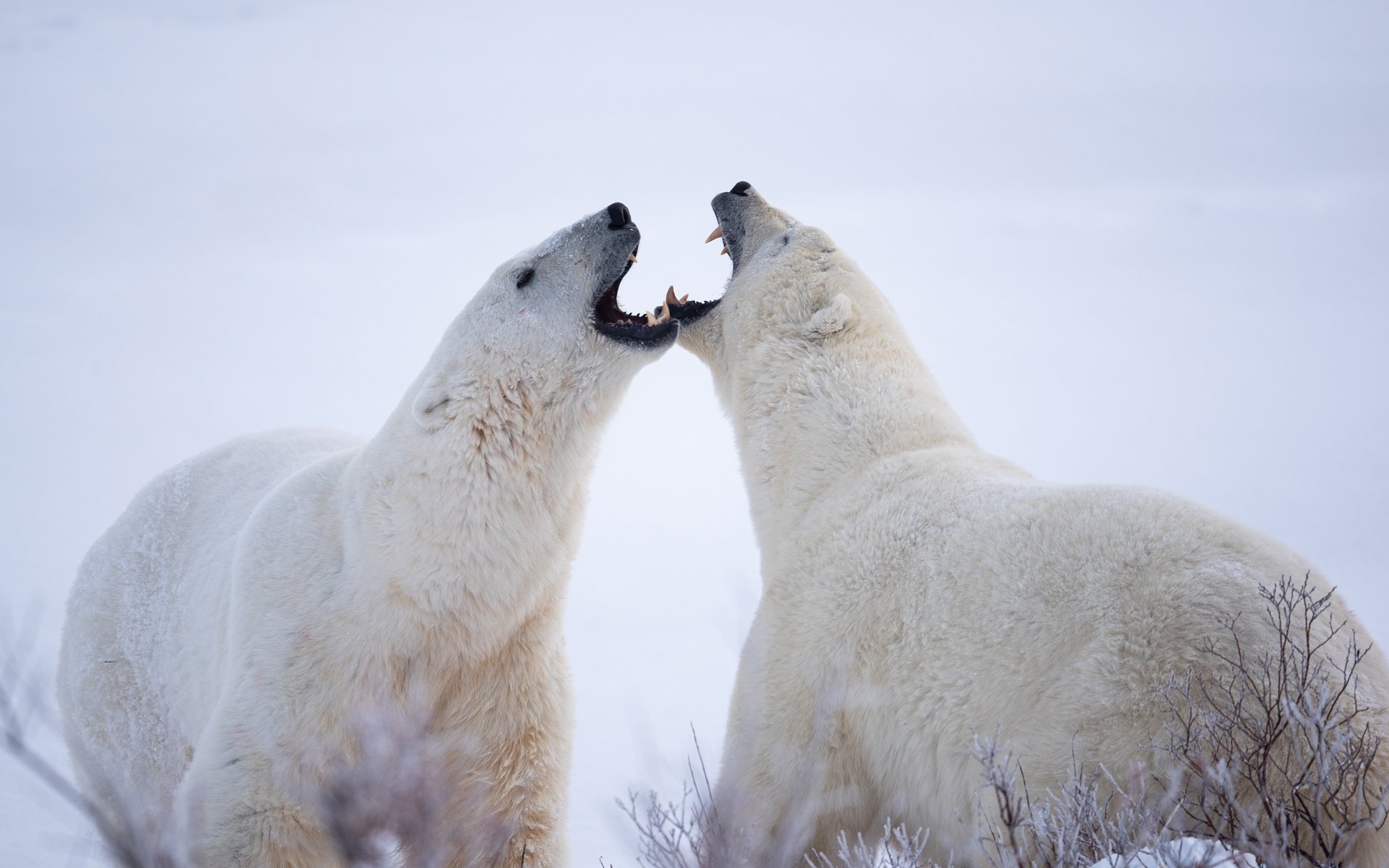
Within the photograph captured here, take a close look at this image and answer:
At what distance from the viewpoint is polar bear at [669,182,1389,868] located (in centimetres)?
223

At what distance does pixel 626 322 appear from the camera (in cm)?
333

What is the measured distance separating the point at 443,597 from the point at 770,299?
1.67m

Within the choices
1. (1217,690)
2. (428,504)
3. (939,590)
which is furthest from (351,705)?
(1217,690)

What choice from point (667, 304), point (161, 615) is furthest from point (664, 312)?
point (161, 615)

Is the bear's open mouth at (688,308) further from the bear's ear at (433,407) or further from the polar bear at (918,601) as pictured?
the bear's ear at (433,407)

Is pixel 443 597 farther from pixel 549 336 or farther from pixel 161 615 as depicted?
pixel 161 615

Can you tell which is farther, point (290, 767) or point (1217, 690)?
point (290, 767)

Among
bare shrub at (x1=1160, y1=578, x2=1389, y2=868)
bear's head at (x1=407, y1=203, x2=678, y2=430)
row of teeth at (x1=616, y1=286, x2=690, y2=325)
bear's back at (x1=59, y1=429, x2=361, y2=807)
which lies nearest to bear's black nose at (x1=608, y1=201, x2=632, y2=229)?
bear's head at (x1=407, y1=203, x2=678, y2=430)

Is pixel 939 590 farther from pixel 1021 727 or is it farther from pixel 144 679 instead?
pixel 144 679

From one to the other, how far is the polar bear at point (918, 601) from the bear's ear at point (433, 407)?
1.13 m

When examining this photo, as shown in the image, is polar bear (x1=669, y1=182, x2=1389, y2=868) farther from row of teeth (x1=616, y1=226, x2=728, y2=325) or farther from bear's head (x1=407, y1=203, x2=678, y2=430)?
bear's head (x1=407, y1=203, x2=678, y2=430)

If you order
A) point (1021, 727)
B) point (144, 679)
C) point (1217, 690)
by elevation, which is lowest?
point (144, 679)

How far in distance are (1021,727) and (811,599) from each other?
2.49ft

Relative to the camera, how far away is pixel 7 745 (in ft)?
5.41
